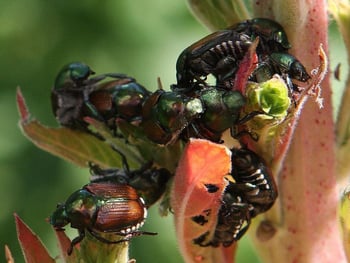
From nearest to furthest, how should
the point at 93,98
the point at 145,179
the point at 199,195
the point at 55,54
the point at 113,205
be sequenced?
the point at 199,195 → the point at 113,205 → the point at 145,179 → the point at 93,98 → the point at 55,54

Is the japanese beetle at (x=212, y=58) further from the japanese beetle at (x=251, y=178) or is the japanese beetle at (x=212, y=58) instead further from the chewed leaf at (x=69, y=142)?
the chewed leaf at (x=69, y=142)

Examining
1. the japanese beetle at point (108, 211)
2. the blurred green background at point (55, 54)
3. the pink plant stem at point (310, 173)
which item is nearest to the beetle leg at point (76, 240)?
the japanese beetle at point (108, 211)

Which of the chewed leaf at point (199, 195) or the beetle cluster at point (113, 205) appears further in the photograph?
the beetle cluster at point (113, 205)

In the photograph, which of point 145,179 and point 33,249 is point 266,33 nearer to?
point 145,179

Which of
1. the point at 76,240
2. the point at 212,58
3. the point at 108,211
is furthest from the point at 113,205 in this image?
the point at 212,58

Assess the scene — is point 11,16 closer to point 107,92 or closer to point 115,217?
point 107,92
